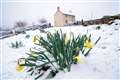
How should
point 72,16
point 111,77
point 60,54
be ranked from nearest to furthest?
point 111,77, point 60,54, point 72,16

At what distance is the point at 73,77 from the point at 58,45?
632 mm

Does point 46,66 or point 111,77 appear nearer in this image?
point 111,77

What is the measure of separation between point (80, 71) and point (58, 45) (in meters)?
0.56

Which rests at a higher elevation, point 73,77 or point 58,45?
point 58,45

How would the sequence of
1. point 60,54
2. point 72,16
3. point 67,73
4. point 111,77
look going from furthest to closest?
point 72,16 < point 60,54 < point 67,73 < point 111,77

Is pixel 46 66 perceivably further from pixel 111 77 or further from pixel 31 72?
pixel 111 77

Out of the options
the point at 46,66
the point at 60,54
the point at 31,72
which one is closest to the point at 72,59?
the point at 60,54

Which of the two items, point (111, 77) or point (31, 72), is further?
point (31, 72)

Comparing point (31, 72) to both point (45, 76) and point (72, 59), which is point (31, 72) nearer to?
point (45, 76)

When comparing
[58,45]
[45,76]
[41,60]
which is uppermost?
[58,45]

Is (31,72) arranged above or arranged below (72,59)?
below

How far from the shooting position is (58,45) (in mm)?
3451

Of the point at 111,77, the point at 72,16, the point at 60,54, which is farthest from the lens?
the point at 72,16

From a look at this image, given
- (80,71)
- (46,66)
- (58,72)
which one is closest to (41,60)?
(46,66)
